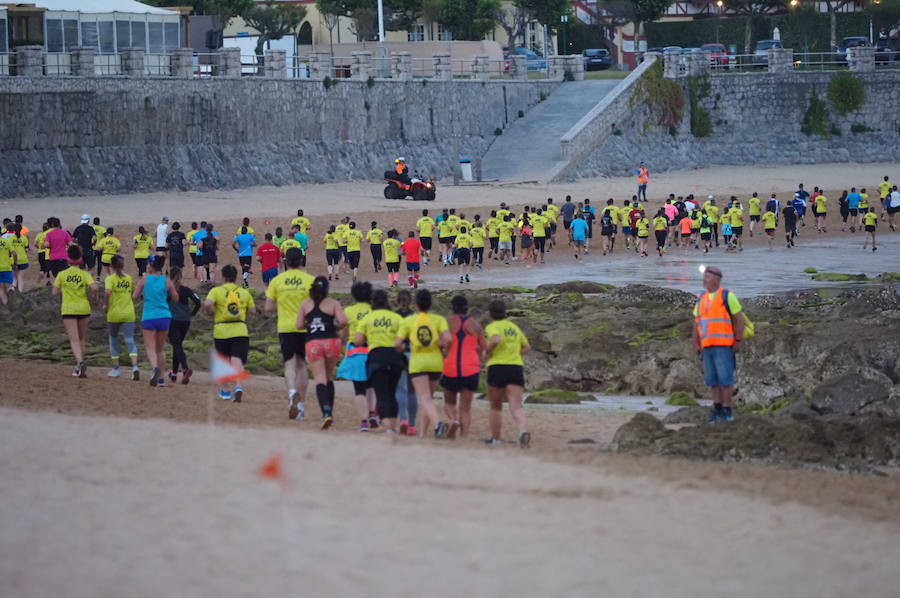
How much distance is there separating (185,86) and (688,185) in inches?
678

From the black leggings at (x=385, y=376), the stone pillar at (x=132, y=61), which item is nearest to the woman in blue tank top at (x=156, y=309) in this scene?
the black leggings at (x=385, y=376)

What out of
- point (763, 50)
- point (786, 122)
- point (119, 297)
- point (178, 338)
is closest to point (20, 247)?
point (119, 297)

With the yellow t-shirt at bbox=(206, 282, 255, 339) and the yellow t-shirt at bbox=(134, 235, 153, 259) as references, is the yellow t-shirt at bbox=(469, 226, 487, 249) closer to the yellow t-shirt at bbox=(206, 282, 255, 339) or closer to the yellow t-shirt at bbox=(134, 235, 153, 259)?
the yellow t-shirt at bbox=(134, 235, 153, 259)

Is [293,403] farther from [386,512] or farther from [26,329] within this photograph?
[26,329]

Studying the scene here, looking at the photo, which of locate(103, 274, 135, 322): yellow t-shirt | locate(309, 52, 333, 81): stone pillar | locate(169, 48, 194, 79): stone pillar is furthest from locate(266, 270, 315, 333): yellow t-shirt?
locate(309, 52, 333, 81): stone pillar

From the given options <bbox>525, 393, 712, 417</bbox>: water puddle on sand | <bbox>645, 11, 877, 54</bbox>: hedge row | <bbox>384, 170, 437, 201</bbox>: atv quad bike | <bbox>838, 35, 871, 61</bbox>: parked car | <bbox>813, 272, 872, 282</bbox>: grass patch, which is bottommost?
<bbox>525, 393, 712, 417</bbox>: water puddle on sand

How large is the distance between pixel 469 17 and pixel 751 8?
41.7 feet

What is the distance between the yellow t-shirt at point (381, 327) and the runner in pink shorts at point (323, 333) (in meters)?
0.73

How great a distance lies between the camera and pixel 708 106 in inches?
2272

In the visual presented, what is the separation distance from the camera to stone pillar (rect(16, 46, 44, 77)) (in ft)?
126

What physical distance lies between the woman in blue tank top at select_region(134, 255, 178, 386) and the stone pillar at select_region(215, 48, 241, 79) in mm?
27732

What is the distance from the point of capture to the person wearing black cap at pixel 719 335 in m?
14.7

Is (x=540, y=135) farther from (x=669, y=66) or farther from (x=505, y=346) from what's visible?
(x=505, y=346)

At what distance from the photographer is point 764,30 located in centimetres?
7169
